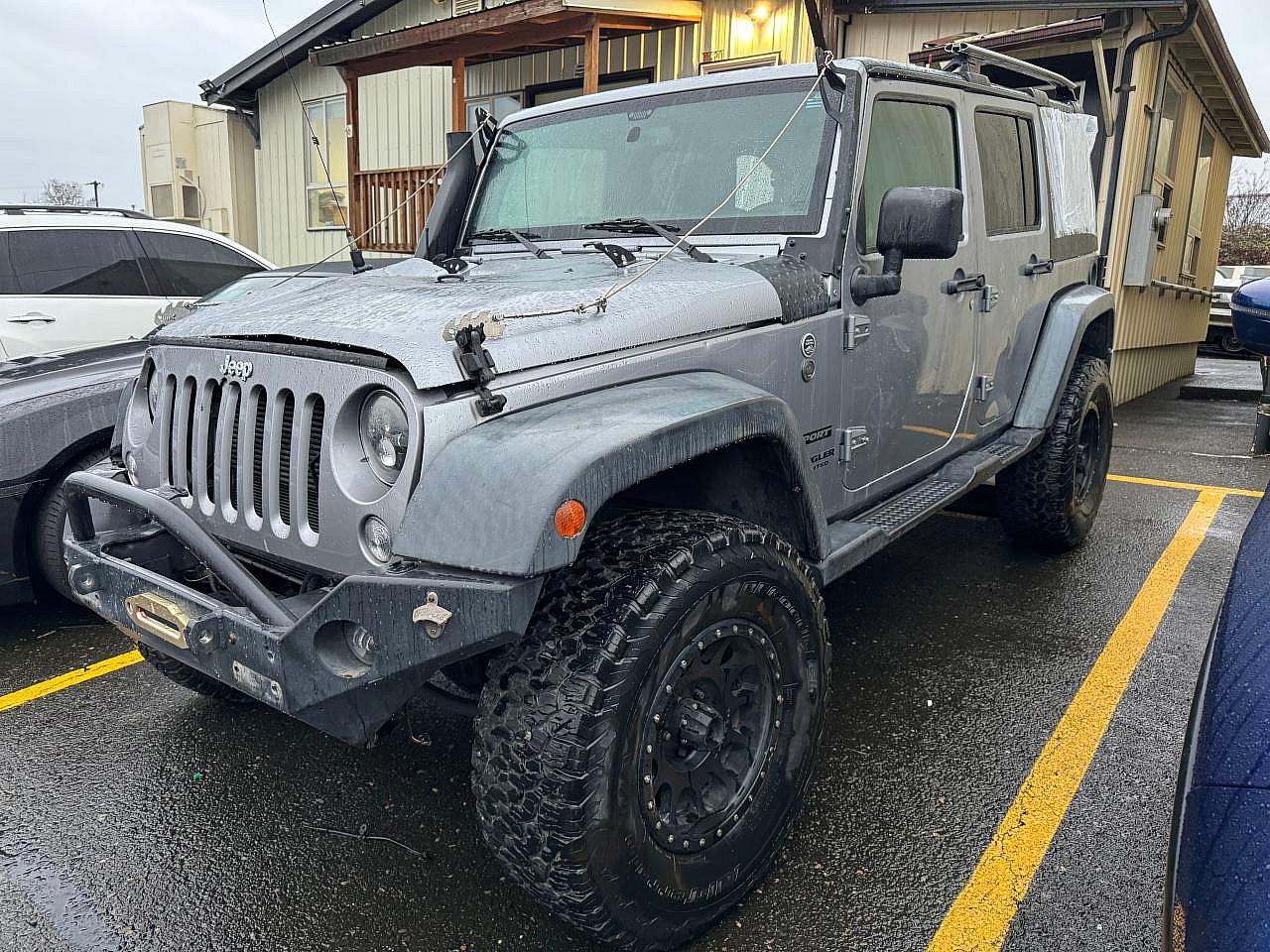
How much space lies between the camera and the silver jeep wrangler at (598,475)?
6.43 ft

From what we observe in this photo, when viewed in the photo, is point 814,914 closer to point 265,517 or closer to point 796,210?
point 265,517

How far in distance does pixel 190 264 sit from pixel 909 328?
500cm

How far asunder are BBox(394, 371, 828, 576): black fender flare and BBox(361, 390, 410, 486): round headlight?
15cm

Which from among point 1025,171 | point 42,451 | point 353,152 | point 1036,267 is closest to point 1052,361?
point 1036,267

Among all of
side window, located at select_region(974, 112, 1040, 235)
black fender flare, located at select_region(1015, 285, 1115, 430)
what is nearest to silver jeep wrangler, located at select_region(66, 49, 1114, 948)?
side window, located at select_region(974, 112, 1040, 235)

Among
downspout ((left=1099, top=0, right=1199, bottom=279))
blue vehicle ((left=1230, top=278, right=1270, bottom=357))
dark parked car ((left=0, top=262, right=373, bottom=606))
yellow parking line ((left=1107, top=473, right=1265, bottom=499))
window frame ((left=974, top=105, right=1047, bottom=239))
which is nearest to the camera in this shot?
blue vehicle ((left=1230, top=278, right=1270, bottom=357))

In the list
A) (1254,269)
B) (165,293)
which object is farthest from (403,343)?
(1254,269)

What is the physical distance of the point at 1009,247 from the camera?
4.26 meters

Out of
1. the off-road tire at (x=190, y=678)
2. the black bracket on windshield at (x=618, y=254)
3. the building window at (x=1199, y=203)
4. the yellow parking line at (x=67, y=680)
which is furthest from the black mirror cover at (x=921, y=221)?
the building window at (x=1199, y=203)

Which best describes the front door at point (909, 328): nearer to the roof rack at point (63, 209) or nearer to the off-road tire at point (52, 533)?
the off-road tire at point (52, 533)

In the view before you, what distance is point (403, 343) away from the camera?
2.12 m

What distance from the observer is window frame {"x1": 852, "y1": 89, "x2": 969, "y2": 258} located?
10.3 ft

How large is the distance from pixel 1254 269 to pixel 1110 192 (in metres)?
14.8

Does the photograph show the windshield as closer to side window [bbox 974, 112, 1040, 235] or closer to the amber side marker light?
side window [bbox 974, 112, 1040, 235]
